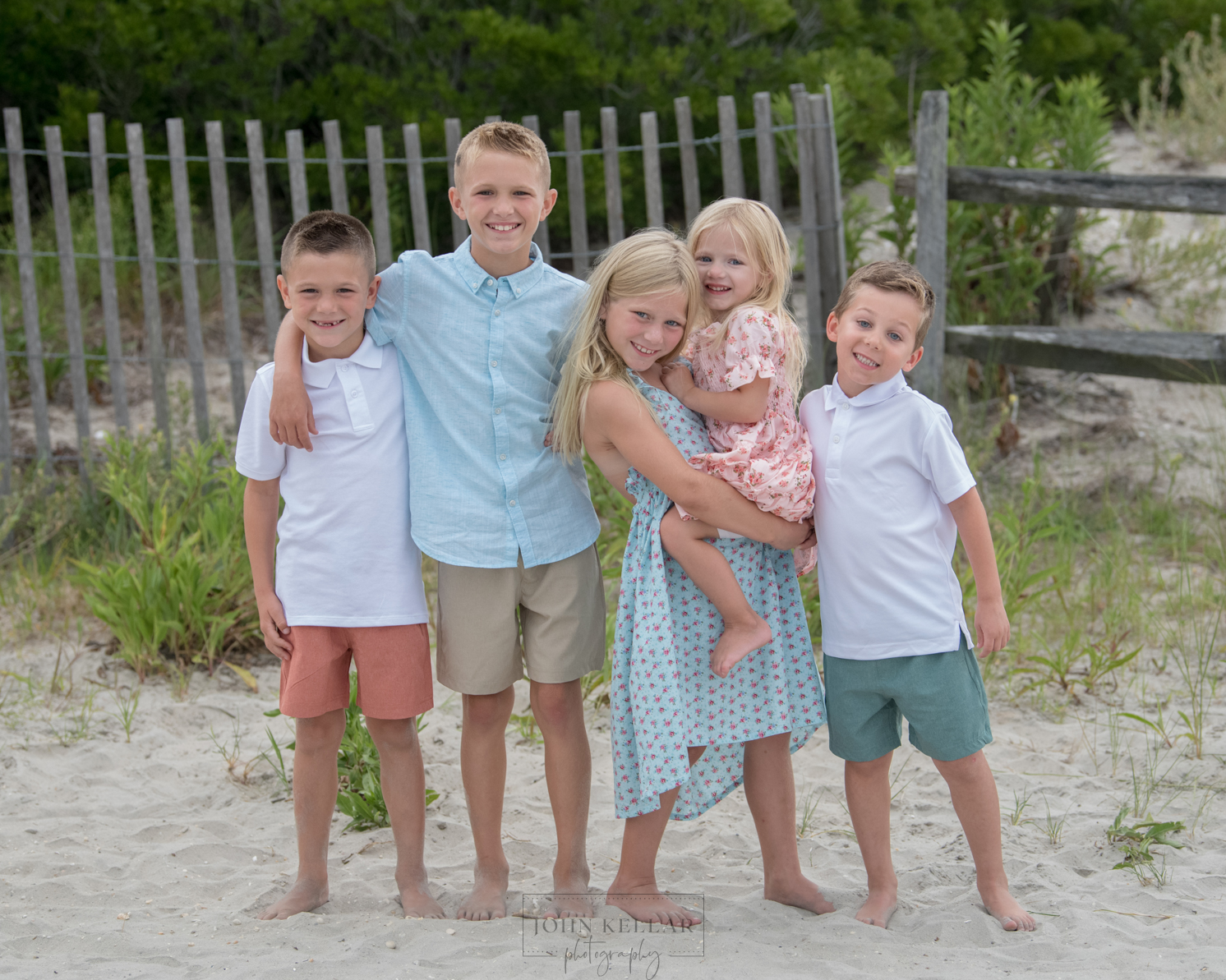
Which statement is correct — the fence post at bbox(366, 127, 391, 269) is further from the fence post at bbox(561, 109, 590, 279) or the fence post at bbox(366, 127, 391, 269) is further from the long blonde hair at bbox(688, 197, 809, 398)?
the long blonde hair at bbox(688, 197, 809, 398)

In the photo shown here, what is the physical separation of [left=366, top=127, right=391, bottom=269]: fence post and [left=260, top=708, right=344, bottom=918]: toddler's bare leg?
2862mm

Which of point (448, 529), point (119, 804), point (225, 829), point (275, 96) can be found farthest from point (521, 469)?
point (275, 96)

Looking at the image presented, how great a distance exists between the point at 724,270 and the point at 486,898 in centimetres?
153

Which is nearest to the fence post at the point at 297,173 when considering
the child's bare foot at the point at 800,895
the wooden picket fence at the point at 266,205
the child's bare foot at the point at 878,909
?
the wooden picket fence at the point at 266,205

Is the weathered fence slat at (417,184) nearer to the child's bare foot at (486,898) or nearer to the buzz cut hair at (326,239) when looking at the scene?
the buzz cut hair at (326,239)

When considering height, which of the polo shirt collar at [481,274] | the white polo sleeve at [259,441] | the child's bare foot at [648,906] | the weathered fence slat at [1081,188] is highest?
the weathered fence slat at [1081,188]

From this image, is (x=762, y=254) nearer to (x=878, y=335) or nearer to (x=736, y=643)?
(x=878, y=335)

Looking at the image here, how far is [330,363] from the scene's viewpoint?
2.57 metres

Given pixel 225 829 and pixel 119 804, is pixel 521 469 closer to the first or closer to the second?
pixel 225 829

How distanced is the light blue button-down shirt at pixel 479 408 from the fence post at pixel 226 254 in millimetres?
2927

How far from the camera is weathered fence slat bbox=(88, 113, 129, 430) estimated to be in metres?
5.28

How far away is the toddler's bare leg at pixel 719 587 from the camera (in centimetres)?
249

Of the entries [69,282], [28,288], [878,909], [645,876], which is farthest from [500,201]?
[28,288]

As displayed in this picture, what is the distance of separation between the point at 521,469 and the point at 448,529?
0.21m
